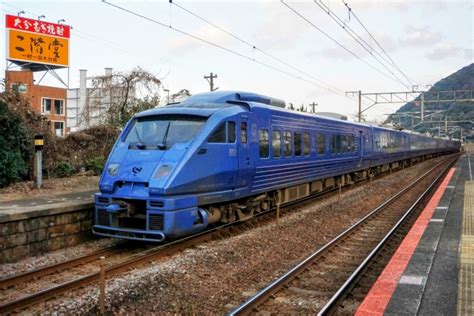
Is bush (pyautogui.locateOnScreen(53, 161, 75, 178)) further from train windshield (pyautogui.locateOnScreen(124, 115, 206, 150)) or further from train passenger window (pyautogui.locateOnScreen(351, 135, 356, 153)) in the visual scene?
train passenger window (pyautogui.locateOnScreen(351, 135, 356, 153))

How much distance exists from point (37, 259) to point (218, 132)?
404 cm

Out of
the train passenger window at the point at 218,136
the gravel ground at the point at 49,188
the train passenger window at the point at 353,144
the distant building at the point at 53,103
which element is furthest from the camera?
the distant building at the point at 53,103

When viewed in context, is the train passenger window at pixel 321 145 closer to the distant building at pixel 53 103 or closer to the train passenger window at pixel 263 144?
the train passenger window at pixel 263 144

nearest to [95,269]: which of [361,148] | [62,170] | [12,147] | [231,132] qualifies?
[231,132]

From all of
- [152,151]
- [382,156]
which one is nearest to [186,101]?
[152,151]

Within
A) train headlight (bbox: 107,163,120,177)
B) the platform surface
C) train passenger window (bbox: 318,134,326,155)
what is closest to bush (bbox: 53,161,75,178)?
the platform surface

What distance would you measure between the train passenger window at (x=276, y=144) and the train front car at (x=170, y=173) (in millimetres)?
2013

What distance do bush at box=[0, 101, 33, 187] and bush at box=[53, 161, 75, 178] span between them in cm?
181

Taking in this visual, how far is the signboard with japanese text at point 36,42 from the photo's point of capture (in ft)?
118

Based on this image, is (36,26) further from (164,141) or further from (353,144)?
(164,141)

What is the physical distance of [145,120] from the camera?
1026 centimetres

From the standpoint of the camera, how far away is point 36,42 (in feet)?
126

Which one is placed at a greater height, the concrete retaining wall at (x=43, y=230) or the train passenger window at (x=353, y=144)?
the train passenger window at (x=353, y=144)

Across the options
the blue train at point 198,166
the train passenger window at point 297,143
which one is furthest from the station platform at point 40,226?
the train passenger window at point 297,143
